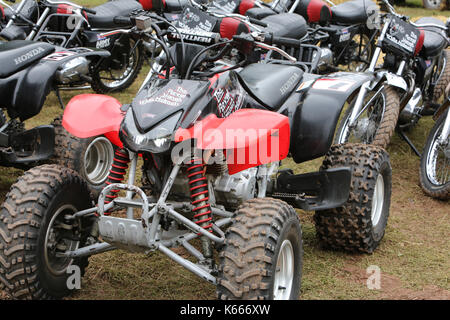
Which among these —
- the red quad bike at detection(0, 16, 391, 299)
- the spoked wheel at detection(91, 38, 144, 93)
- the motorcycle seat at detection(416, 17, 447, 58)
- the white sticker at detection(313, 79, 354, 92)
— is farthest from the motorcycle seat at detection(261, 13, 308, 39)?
the spoked wheel at detection(91, 38, 144, 93)

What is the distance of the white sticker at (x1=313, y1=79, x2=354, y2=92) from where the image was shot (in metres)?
4.17

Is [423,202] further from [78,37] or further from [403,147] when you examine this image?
[78,37]

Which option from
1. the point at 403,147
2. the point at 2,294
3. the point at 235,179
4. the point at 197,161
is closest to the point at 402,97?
the point at 403,147

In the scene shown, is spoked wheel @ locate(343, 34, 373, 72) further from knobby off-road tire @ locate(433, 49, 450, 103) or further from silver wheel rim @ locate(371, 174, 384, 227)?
silver wheel rim @ locate(371, 174, 384, 227)

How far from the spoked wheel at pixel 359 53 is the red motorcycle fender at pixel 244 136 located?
522 centimetres

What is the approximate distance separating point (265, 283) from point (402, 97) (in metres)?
3.86

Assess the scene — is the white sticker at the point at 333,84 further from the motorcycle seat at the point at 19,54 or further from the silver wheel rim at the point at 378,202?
the motorcycle seat at the point at 19,54

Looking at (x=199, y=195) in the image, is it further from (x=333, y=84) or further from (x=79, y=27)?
(x=79, y=27)

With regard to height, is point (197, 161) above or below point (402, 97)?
above

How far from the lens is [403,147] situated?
711 cm

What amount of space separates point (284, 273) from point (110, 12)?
548 centimetres

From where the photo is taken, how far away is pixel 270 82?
12.7 ft

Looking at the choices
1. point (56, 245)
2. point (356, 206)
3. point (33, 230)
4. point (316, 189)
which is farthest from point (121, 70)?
point (33, 230)
